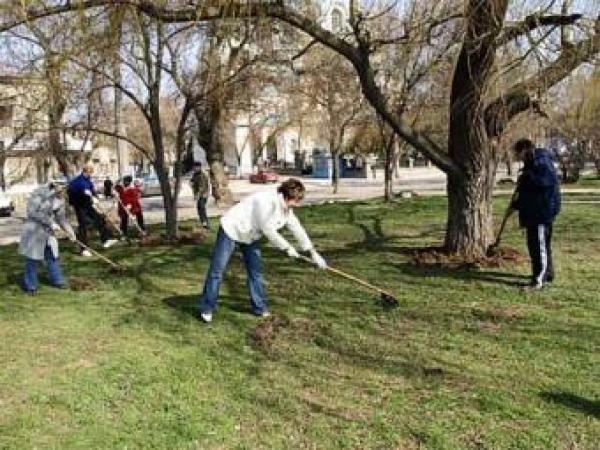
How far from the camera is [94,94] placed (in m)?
14.7

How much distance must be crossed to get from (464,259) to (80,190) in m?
6.81

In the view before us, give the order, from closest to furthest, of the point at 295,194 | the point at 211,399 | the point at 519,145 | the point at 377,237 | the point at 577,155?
the point at 211,399 → the point at 295,194 → the point at 519,145 → the point at 377,237 → the point at 577,155

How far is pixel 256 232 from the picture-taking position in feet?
23.8

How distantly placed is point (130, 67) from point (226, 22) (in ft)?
16.9

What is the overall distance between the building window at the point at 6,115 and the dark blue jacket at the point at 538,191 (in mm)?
10751

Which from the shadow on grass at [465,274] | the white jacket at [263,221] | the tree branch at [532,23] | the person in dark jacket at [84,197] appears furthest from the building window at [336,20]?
the white jacket at [263,221]

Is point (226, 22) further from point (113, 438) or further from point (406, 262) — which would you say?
point (113, 438)

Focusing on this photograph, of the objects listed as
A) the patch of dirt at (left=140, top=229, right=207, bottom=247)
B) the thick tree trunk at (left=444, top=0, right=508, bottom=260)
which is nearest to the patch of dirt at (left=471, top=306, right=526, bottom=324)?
the thick tree trunk at (left=444, top=0, right=508, bottom=260)

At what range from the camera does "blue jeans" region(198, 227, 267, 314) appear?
24.0 ft

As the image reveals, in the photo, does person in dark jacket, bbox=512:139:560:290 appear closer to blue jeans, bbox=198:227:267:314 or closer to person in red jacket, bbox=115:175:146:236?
blue jeans, bbox=198:227:267:314

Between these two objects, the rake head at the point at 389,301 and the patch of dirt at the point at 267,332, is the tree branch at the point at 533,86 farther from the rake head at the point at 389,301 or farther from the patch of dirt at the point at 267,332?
the patch of dirt at the point at 267,332

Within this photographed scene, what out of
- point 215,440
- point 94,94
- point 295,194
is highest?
point 94,94

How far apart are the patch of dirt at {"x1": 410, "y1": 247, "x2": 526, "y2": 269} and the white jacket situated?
2.94 meters

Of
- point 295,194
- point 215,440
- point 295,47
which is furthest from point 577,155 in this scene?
point 215,440
